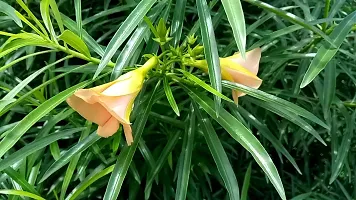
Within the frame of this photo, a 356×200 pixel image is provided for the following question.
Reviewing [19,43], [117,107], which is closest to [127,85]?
[117,107]

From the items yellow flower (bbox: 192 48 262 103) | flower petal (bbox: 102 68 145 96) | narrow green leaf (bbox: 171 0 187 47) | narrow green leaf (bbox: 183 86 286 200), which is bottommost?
narrow green leaf (bbox: 183 86 286 200)

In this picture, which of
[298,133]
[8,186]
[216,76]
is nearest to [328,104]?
[298,133]

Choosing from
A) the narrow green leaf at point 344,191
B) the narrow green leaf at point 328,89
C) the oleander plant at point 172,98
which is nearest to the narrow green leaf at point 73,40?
the oleander plant at point 172,98

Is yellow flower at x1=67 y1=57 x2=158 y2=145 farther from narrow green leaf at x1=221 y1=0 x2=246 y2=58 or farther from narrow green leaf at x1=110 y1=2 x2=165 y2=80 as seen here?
narrow green leaf at x1=221 y1=0 x2=246 y2=58

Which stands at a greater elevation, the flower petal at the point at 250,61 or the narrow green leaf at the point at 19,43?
the narrow green leaf at the point at 19,43

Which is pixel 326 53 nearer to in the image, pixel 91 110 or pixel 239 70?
pixel 239 70

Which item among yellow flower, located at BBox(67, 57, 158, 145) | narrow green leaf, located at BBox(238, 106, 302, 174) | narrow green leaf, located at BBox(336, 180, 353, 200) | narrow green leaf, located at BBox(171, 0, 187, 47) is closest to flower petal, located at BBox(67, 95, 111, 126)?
yellow flower, located at BBox(67, 57, 158, 145)

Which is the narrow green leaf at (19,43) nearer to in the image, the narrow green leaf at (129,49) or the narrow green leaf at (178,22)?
the narrow green leaf at (129,49)
